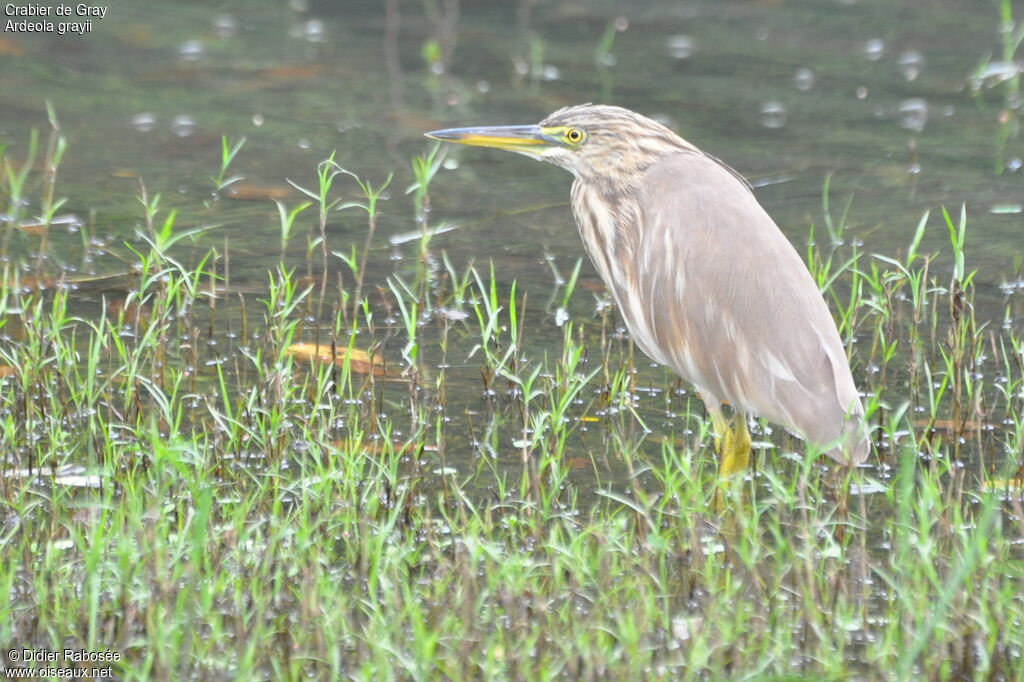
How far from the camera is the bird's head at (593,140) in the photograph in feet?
15.0

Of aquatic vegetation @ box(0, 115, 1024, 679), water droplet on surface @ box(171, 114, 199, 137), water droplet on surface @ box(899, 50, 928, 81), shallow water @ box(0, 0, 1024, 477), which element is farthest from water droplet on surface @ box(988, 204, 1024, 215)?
water droplet on surface @ box(171, 114, 199, 137)

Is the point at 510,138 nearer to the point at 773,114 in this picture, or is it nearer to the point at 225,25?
the point at 773,114

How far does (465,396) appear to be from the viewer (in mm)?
4957

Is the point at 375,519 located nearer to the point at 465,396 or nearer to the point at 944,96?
the point at 465,396

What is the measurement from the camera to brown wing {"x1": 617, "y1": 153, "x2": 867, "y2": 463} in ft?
13.3

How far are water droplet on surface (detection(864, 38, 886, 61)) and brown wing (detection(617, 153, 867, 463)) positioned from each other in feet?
17.4

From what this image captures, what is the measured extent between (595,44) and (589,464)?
579 cm

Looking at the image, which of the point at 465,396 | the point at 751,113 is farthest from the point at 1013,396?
the point at 751,113

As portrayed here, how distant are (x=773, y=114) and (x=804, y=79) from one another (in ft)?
2.56

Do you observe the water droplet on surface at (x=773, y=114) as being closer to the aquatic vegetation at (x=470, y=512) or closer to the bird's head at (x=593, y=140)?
the aquatic vegetation at (x=470, y=512)

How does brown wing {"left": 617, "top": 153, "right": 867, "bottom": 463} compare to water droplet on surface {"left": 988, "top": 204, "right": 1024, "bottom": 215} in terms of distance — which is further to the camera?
water droplet on surface {"left": 988, "top": 204, "right": 1024, "bottom": 215}

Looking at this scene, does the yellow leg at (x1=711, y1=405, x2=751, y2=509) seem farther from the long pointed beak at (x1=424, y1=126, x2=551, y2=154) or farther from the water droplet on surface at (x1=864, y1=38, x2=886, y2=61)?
the water droplet on surface at (x1=864, y1=38, x2=886, y2=61)

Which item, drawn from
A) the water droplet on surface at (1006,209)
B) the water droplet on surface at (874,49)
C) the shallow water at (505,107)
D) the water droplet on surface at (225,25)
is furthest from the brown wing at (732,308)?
the water droplet on surface at (225,25)

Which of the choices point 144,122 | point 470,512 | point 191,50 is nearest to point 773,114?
point 144,122
